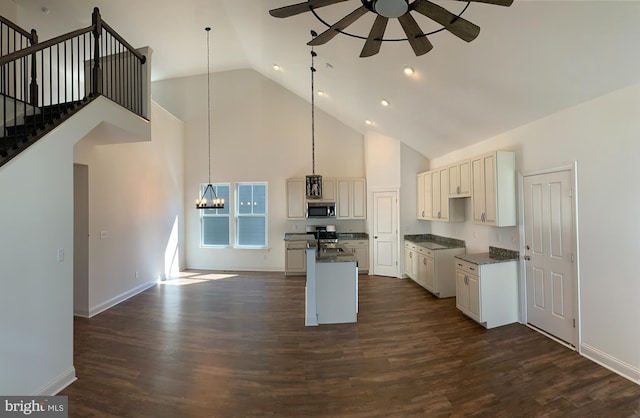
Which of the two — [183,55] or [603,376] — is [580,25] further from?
[183,55]

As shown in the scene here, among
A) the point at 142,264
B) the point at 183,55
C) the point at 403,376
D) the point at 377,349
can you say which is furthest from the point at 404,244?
the point at 183,55

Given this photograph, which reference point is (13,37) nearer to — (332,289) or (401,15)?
(401,15)

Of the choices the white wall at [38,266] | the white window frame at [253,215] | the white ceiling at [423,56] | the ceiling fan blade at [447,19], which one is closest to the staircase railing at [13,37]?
the white ceiling at [423,56]

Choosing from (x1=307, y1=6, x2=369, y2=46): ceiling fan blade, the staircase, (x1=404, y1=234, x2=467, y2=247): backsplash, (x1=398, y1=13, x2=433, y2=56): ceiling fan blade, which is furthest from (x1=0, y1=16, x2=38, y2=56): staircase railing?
(x1=404, y1=234, x2=467, y2=247): backsplash

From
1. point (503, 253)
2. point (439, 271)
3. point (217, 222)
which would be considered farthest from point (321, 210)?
point (503, 253)

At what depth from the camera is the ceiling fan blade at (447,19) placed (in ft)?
4.90

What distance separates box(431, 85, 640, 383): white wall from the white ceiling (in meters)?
0.26

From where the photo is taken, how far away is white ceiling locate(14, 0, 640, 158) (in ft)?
7.23

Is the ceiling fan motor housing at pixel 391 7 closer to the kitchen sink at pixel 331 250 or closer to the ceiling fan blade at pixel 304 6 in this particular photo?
the ceiling fan blade at pixel 304 6

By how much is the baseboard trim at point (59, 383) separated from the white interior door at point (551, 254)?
5249 millimetres

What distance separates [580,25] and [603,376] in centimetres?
317

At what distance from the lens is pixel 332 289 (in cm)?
379

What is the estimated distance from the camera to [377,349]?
303cm

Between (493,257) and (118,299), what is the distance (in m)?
6.24
